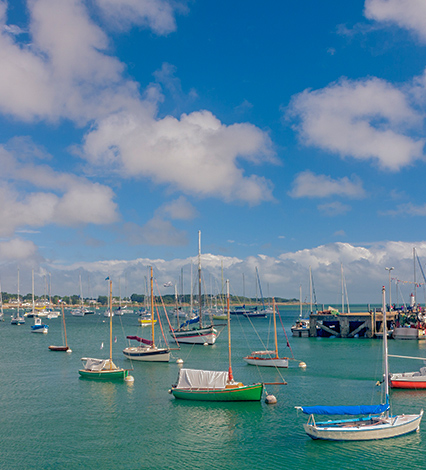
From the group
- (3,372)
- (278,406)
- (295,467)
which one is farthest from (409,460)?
(3,372)

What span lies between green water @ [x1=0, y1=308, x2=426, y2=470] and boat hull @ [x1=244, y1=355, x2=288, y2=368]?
3.48 feet

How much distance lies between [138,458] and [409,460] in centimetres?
1986

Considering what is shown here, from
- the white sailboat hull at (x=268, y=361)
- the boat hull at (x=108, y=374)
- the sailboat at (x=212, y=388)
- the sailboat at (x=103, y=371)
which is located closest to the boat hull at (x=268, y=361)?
the white sailboat hull at (x=268, y=361)

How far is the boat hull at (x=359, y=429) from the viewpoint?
36.4m

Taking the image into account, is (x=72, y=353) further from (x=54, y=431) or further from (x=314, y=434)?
(x=314, y=434)

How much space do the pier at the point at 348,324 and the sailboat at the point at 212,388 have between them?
251 feet

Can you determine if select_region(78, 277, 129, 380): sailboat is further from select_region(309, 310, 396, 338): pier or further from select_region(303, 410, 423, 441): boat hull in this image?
select_region(309, 310, 396, 338): pier

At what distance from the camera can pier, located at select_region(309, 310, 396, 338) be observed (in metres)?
118

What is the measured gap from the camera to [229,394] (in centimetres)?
4803

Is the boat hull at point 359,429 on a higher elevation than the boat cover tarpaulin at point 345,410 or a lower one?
lower

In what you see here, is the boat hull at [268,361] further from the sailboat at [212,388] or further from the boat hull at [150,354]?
the sailboat at [212,388]

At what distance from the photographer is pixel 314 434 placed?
120 ft

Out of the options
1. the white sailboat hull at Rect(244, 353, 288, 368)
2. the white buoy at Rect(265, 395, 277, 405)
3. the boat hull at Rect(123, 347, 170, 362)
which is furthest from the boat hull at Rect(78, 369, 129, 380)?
the white buoy at Rect(265, 395, 277, 405)

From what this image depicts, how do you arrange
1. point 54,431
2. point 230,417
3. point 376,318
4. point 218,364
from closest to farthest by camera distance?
point 54,431, point 230,417, point 218,364, point 376,318
